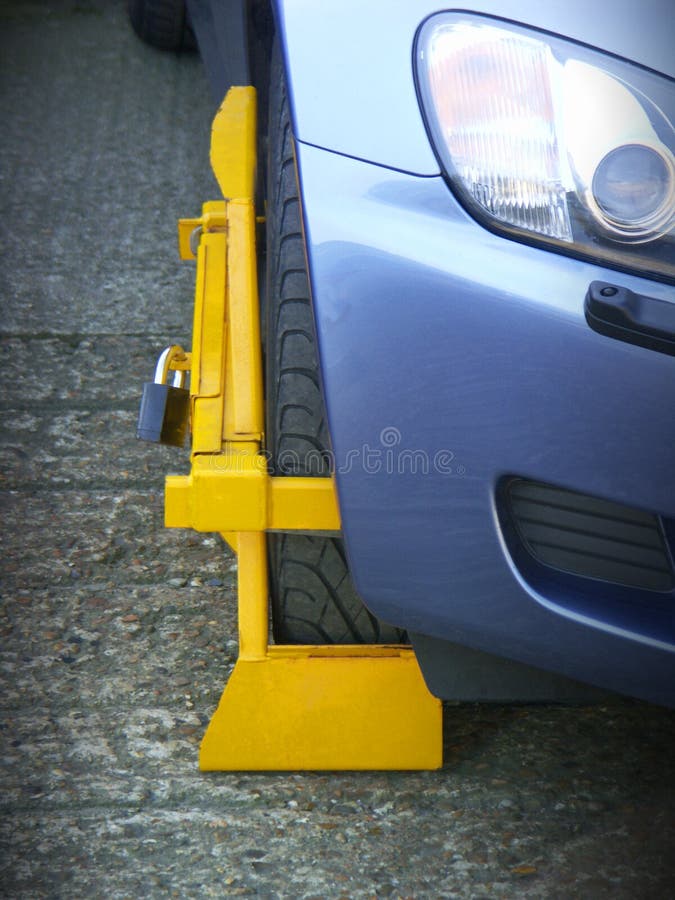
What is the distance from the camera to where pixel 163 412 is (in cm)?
158

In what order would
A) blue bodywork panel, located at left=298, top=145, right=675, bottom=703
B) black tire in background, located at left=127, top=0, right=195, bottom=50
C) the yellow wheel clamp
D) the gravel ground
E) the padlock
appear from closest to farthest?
blue bodywork panel, located at left=298, top=145, right=675, bottom=703 → the gravel ground → the yellow wheel clamp → the padlock → black tire in background, located at left=127, top=0, right=195, bottom=50

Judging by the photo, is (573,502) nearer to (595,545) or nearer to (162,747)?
(595,545)

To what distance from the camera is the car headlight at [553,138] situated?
1003 mm

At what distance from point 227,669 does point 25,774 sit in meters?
0.40

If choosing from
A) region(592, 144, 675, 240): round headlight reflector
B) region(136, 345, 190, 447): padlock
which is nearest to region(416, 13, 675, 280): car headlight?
region(592, 144, 675, 240): round headlight reflector

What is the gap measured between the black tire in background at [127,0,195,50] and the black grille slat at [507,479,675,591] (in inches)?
139

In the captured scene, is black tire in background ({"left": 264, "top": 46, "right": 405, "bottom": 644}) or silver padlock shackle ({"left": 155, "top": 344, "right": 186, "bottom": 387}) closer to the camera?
black tire in background ({"left": 264, "top": 46, "right": 405, "bottom": 644})

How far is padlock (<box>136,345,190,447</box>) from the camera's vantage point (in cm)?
157

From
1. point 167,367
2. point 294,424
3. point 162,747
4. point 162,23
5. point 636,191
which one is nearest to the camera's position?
point 636,191

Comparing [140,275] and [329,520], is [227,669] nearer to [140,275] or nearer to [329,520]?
[329,520]

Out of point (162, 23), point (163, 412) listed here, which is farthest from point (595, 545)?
point (162, 23)

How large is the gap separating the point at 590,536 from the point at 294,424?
1.59ft

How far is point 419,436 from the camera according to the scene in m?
1.06

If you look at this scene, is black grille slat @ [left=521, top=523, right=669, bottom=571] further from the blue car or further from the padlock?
the padlock
